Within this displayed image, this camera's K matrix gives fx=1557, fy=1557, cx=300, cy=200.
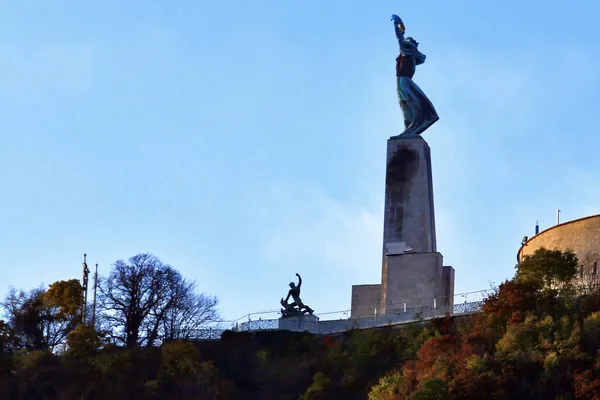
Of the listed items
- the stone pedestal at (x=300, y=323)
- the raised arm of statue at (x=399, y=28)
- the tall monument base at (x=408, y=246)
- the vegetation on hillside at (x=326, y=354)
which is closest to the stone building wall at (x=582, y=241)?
the vegetation on hillside at (x=326, y=354)

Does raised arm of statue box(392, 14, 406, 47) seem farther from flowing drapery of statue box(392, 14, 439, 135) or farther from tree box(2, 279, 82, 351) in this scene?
tree box(2, 279, 82, 351)

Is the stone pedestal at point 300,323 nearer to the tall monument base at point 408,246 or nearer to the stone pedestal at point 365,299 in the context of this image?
the tall monument base at point 408,246

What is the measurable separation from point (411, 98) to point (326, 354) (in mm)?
14161

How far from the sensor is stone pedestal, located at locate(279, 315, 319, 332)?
183 ft

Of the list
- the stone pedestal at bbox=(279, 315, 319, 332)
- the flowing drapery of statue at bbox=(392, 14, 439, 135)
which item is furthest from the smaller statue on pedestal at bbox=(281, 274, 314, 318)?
the flowing drapery of statue at bbox=(392, 14, 439, 135)

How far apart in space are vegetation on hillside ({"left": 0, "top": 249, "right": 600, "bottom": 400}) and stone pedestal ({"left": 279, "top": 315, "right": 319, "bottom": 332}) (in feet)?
2.92

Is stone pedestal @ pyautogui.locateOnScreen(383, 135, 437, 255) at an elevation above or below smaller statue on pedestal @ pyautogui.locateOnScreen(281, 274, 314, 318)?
above

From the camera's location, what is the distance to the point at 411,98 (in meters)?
62.3

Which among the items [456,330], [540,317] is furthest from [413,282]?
[540,317]

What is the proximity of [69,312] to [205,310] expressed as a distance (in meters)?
5.23

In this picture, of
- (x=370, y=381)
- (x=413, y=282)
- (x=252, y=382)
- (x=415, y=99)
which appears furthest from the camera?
(x=415, y=99)

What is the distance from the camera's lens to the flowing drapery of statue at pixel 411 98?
6222cm

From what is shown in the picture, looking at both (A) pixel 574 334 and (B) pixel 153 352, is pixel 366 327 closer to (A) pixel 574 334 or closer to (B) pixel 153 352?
(B) pixel 153 352

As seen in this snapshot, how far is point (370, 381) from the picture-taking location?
49500mm
